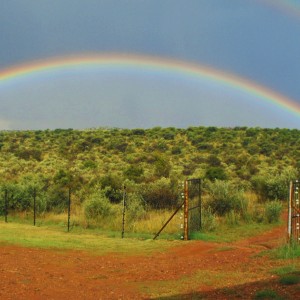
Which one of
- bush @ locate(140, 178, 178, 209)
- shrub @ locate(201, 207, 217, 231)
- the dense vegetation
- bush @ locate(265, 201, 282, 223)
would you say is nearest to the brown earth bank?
shrub @ locate(201, 207, 217, 231)

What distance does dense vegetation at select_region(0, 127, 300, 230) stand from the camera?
102ft

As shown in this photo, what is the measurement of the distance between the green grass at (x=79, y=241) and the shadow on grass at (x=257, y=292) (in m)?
6.89

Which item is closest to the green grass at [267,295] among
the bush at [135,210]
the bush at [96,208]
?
the bush at [135,210]

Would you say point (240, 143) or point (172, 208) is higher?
point (240, 143)

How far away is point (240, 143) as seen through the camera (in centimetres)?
7169

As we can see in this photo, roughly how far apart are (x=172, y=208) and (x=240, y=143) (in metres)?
45.8

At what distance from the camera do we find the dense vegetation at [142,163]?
102 feet

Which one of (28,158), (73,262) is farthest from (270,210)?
(28,158)

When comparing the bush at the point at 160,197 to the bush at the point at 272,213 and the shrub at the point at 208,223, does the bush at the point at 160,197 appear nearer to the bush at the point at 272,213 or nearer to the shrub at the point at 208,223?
the shrub at the point at 208,223

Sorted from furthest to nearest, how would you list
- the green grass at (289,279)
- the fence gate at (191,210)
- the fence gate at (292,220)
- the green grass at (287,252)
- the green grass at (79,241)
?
the fence gate at (191,210)
the green grass at (79,241)
the fence gate at (292,220)
the green grass at (287,252)
the green grass at (289,279)

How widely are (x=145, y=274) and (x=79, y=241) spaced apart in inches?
275

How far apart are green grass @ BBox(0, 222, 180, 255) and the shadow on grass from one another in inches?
271

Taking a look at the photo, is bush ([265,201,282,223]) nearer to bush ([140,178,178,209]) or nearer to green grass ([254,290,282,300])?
bush ([140,178,178,209])

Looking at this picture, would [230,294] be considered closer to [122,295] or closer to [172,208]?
[122,295]
